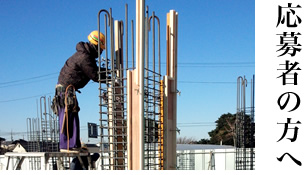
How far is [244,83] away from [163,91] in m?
4.79

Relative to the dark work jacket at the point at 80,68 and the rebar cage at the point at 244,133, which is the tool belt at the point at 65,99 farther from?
the rebar cage at the point at 244,133

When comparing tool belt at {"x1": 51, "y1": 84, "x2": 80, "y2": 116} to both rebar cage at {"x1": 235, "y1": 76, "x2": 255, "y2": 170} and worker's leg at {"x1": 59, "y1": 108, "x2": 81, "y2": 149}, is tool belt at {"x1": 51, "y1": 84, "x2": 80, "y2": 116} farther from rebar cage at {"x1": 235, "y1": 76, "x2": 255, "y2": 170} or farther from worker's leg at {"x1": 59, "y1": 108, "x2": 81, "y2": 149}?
rebar cage at {"x1": 235, "y1": 76, "x2": 255, "y2": 170}

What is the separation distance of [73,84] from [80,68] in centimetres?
24

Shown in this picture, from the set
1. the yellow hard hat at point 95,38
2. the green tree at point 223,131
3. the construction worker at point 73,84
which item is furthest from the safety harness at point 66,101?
the green tree at point 223,131

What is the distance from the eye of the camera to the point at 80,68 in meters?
5.88

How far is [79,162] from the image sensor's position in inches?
225

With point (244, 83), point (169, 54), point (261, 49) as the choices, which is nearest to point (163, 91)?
point (169, 54)

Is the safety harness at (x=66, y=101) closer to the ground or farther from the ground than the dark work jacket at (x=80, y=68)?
closer to the ground

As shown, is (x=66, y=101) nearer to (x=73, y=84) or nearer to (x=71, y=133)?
(x=73, y=84)

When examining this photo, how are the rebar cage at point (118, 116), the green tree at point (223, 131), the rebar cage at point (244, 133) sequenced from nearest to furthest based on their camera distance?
the rebar cage at point (118, 116)
the rebar cage at point (244, 133)
the green tree at point (223, 131)

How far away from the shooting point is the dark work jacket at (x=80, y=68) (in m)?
5.82

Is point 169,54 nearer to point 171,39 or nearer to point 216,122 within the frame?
point 171,39

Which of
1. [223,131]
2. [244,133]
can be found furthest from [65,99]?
[223,131]

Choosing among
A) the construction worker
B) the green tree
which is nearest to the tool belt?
the construction worker
